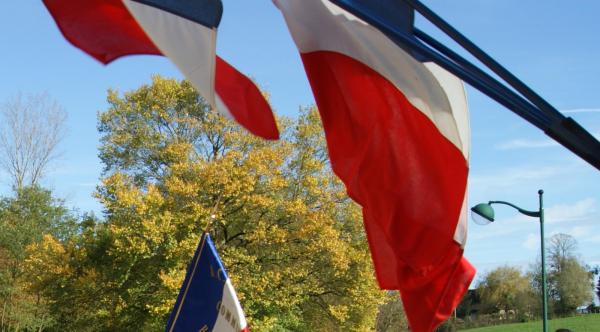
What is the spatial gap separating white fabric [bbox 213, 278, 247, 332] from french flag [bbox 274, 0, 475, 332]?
1.63m

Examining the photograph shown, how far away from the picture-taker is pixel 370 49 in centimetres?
340

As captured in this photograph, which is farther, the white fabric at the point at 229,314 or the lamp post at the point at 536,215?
the lamp post at the point at 536,215

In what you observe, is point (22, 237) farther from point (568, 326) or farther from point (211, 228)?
point (568, 326)

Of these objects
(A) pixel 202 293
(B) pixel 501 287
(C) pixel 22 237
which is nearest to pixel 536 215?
(A) pixel 202 293

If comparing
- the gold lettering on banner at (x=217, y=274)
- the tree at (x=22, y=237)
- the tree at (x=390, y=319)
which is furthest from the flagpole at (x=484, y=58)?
the tree at (x=390, y=319)

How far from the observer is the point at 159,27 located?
3.05m

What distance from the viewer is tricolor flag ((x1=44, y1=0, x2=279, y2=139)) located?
9.50 ft

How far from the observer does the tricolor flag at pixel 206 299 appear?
17.6ft

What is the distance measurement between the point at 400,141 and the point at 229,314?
220 cm

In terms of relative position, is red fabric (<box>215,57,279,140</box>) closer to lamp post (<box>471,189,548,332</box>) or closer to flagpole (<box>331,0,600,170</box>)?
flagpole (<box>331,0,600,170</box>)

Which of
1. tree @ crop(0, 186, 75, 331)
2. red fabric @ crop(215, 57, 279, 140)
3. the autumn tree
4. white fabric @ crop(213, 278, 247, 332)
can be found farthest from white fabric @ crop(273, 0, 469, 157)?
tree @ crop(0, 186, 75, 331)

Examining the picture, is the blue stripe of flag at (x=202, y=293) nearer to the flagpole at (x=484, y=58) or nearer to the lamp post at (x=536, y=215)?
the flagpole at (x=484, y=58)

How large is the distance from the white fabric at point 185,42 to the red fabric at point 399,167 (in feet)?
2.42

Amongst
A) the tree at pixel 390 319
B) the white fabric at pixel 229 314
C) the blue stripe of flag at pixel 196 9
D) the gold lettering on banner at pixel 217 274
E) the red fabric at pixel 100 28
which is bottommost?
the white fabric at pixel 229 314
